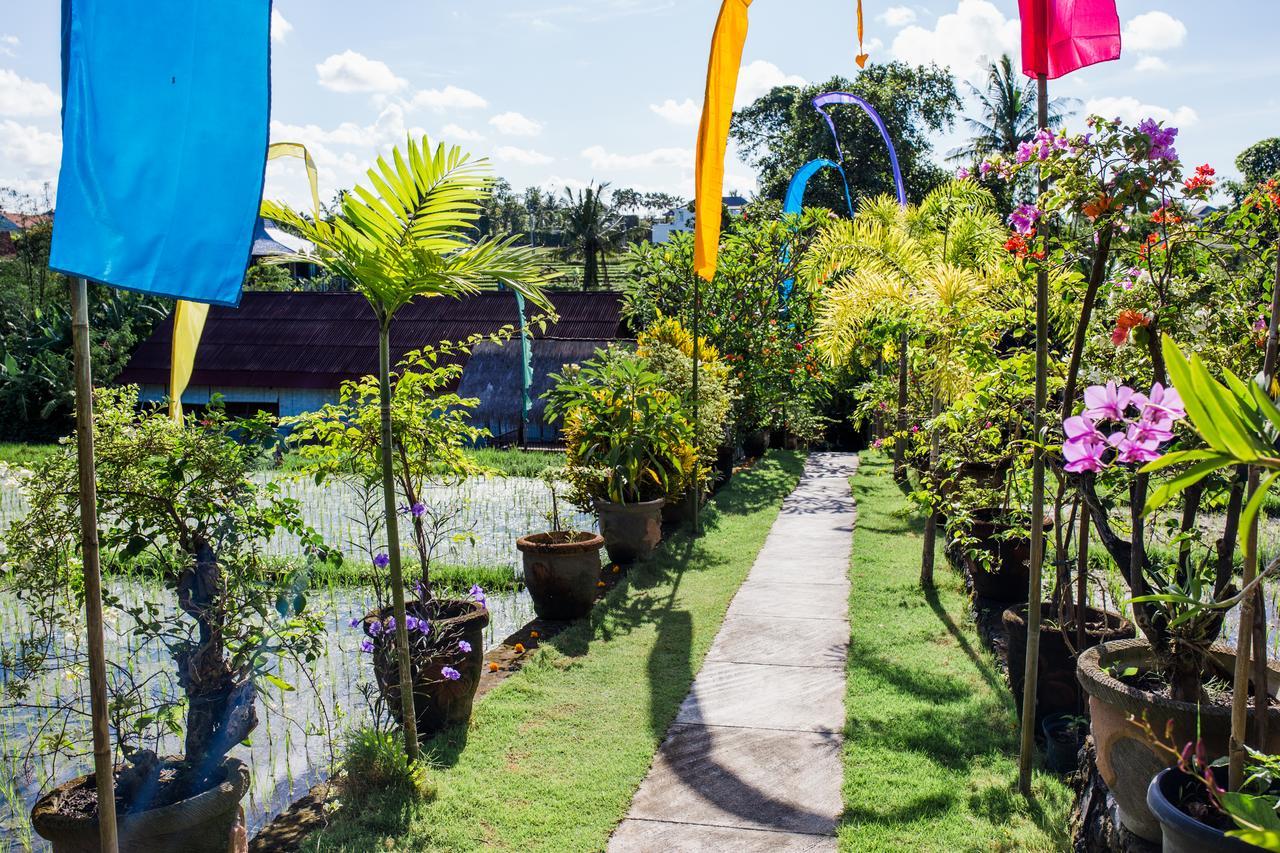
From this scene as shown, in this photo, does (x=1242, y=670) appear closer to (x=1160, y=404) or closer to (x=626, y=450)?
(x=1160, y=404)

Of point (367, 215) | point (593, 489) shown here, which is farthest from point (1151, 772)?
point (593, 489)

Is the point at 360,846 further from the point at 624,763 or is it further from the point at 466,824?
the point at 624,763

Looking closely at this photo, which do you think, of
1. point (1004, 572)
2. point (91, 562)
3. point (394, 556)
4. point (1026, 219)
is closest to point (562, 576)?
point (394, 556)

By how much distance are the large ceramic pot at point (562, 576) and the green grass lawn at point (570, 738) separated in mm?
164

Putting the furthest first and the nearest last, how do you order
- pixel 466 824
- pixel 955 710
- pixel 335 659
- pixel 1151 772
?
pixel 335 659 → pixel 955 710 → pixel 466 824 → pixel 1151 772

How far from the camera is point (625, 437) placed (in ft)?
25.9

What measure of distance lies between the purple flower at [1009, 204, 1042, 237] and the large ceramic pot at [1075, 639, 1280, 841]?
156 centimetres

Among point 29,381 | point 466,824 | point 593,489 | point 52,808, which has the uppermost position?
point 29,381

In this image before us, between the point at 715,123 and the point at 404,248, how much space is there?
3.92 meters

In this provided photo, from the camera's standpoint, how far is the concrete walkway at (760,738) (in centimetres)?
358

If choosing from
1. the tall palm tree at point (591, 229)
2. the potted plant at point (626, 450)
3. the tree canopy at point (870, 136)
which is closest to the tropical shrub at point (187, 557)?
the potted plant at point (626, 450)

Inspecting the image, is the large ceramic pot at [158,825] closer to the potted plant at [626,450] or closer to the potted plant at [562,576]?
the potted plant at [562,576]

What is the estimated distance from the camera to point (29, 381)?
708 inches

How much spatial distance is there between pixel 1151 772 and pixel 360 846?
2625 mm
